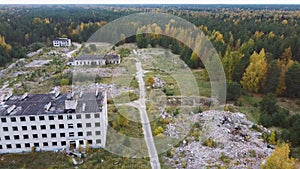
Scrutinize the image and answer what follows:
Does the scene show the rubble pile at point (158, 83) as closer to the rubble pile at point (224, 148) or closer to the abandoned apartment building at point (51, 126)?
the rubble pile at point (224, 148)

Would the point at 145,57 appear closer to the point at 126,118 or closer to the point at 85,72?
the point at 85,72

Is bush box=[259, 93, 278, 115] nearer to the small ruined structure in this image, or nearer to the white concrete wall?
the white concrete wall

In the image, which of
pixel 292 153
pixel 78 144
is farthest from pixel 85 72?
pixel 292 153

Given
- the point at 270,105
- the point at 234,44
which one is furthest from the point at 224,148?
the point at 234,44

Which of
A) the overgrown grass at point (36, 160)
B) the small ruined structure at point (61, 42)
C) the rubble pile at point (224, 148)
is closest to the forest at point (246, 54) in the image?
the small ruined structure at point (61, 42)

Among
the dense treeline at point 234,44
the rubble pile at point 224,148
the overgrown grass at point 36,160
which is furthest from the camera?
the dense treeline at point 234,44

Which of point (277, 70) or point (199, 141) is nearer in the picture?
point (199, 141)

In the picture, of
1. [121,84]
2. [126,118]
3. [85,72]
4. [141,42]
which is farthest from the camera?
[141,42]
